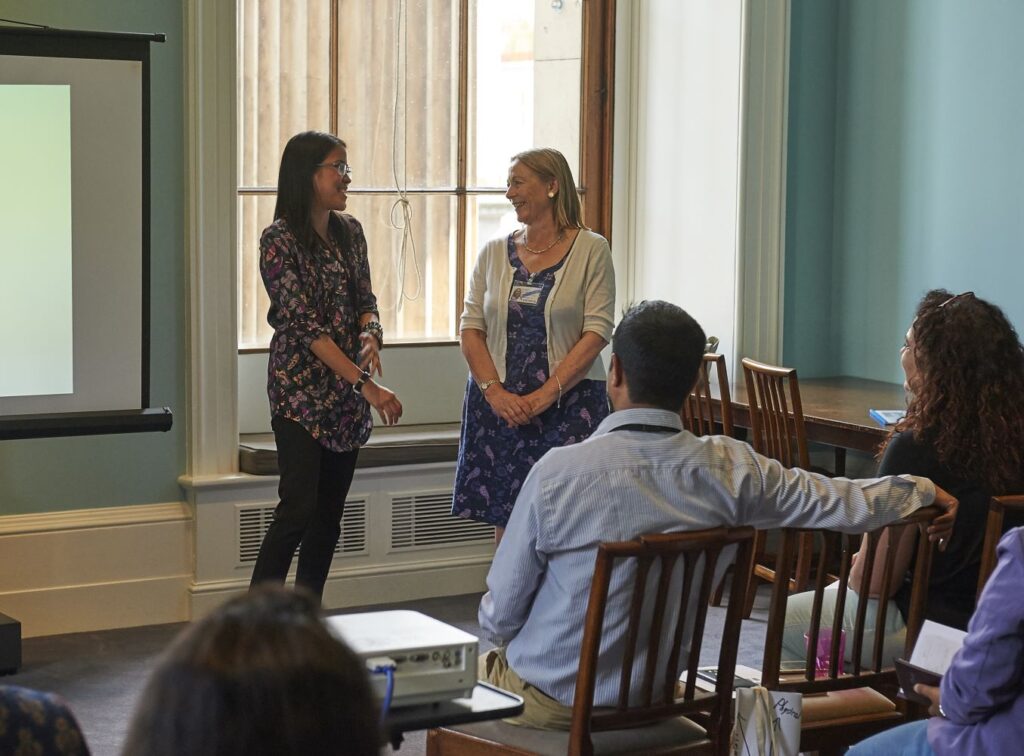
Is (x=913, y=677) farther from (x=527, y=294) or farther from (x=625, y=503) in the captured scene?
(x=527, y=294)

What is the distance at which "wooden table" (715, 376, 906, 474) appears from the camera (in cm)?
369

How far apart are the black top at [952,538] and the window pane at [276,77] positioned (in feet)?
8.54

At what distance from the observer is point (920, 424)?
2.34m

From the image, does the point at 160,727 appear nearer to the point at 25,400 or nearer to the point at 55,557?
the point at 25,400

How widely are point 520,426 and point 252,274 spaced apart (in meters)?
1.23

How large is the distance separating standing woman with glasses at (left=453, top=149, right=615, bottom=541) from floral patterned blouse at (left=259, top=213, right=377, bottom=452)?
1.11 feet

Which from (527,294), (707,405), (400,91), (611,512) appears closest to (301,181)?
(527,294)

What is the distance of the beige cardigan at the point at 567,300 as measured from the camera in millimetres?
3576

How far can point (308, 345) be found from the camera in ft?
11.3

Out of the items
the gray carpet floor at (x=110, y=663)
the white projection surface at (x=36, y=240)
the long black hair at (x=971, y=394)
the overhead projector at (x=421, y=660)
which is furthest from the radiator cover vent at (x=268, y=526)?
the overhead projector at (x=421, y=660)

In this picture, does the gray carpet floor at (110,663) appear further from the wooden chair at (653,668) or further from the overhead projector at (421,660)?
the overhead projector at (421,660)

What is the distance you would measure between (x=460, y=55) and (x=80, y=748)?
3762mm

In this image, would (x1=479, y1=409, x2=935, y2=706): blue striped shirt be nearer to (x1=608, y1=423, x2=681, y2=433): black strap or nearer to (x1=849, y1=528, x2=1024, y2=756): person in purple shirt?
(x1=608, y1=423, x2=681, y2=433): black strap

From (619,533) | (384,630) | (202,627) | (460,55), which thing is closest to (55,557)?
(460,55)
